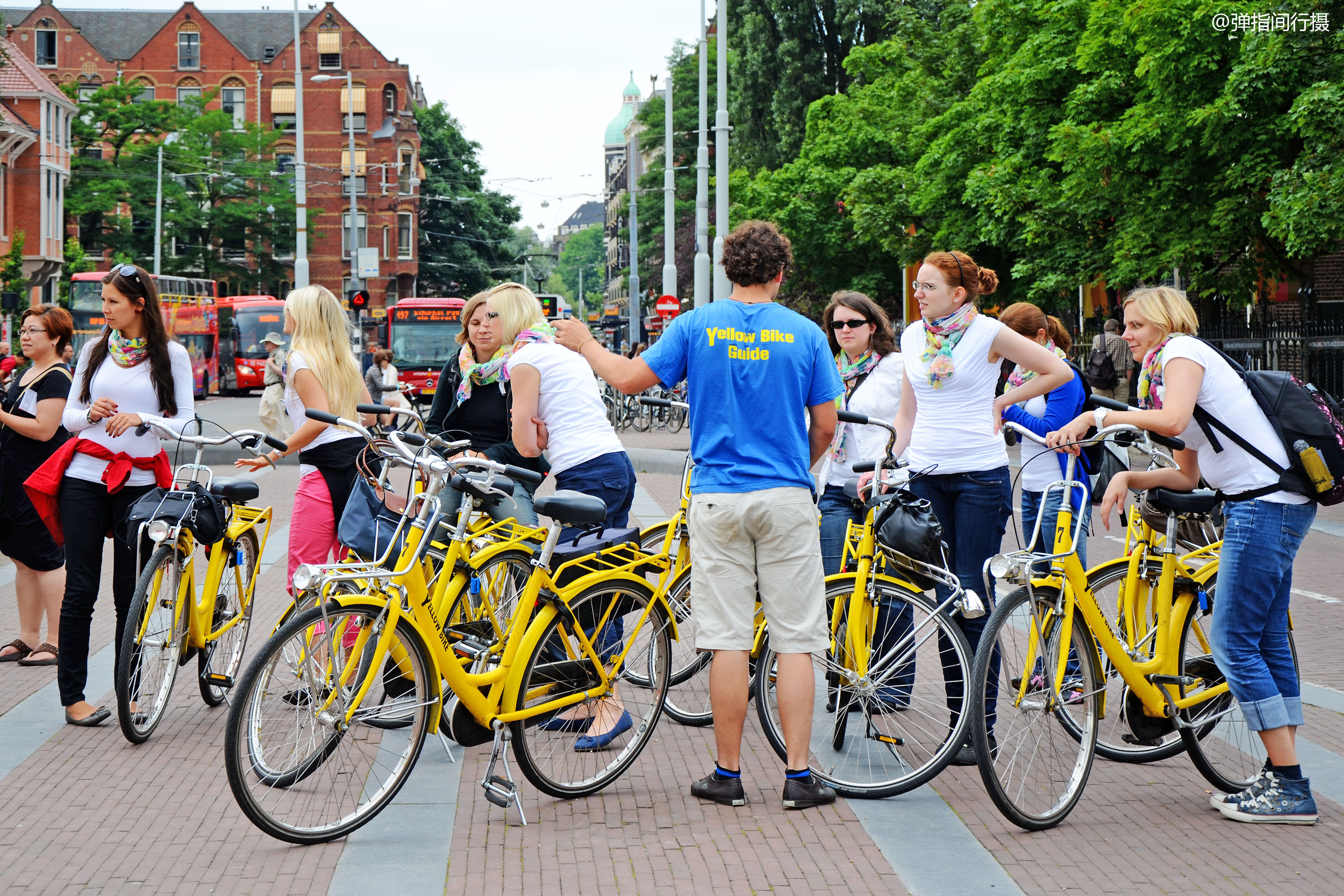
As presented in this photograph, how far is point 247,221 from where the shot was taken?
222ft

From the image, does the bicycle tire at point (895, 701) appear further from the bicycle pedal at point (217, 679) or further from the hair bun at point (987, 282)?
the bicycle pedal at point (217, 679)

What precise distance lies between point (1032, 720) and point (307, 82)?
83.0 m

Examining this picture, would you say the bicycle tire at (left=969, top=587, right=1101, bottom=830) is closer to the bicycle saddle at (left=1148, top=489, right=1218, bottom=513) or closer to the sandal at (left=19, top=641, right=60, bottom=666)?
the bicycle saddle at (left=1148, top=489, right=1218, bottom=513)

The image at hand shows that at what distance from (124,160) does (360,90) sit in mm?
21448

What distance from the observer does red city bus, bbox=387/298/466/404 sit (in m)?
34.9

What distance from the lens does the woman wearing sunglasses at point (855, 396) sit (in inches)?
251

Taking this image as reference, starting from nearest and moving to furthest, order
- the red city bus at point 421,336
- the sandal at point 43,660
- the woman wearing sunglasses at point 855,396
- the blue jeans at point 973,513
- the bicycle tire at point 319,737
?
the bicycle tire at point 319,737, the blue jeans at point 973,513, the woman wearing sunglasses at point 855,396, the sandal at point 43,660, the red city bus at point 421,336

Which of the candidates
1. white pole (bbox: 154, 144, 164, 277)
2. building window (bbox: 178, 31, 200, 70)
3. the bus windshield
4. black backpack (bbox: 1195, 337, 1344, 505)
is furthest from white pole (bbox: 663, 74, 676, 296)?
building window (bbox: 178, 31, 200, 70)

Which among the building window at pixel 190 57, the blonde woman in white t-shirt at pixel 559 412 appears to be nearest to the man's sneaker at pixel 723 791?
the blonde woman in white t-shirt at pixel 559 412

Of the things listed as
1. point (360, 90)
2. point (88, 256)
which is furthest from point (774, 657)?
point (360, 90)

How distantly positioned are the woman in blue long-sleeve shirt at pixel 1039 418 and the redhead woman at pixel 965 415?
35.8 inches

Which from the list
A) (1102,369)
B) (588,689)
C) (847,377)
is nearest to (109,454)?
(588,689)

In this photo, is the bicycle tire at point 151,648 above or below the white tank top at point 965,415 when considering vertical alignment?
below
